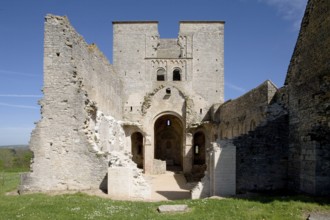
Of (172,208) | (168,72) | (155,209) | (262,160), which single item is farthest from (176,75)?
(172,208)

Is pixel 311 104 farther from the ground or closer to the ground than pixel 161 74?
closer to the ground

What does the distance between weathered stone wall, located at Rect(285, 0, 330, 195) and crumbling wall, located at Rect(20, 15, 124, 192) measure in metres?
6.88

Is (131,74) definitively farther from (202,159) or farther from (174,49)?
(202,159)

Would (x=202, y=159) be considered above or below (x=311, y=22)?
below

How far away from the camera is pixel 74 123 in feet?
38.6

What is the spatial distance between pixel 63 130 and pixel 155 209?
558 cm

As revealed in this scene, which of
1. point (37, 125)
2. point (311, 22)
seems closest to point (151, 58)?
point (37, 125)

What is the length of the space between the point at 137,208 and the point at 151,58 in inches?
679

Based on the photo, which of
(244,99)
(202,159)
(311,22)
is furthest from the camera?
(202,159)

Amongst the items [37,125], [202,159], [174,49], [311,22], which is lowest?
[202,159]

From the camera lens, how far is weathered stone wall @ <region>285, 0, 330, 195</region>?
8.40 metres

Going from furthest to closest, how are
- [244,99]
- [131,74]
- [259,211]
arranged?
[131,74] → [244,99] → [259,211]

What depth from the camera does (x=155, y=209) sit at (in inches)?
316

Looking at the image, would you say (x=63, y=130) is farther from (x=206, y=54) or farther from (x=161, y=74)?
(x=206, y=54)
